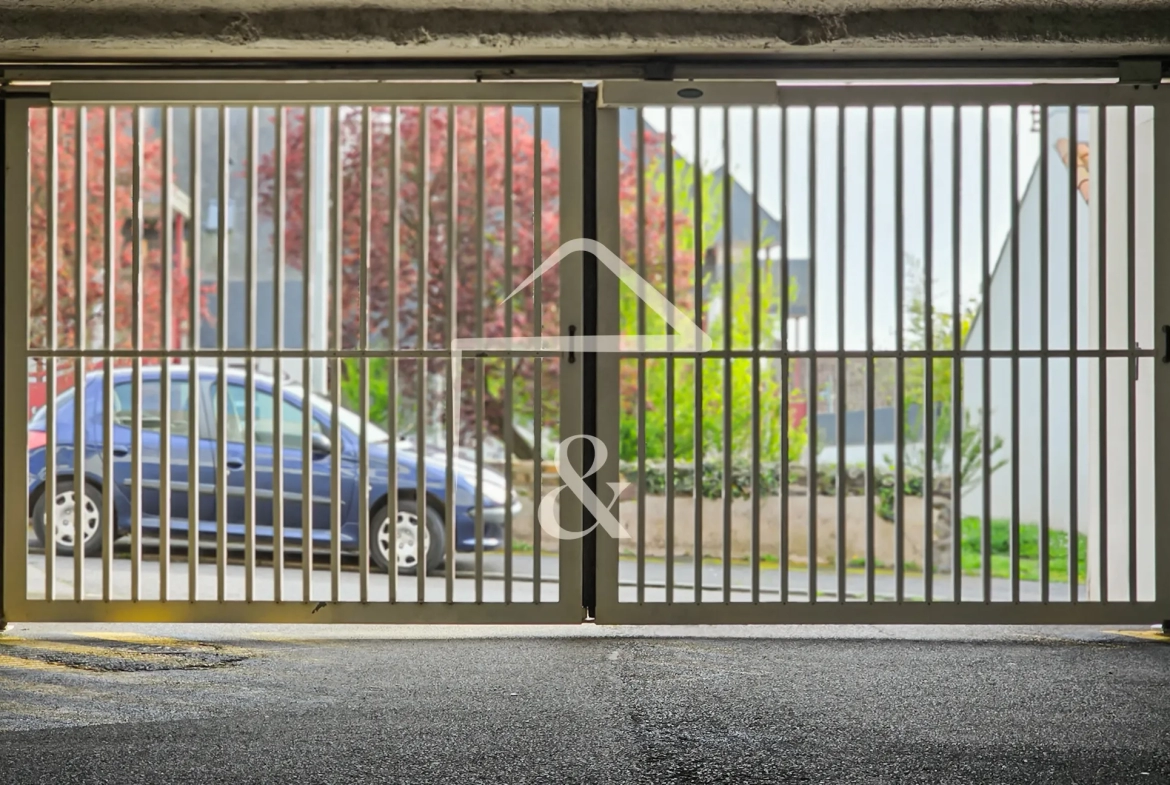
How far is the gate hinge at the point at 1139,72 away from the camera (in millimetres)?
4492

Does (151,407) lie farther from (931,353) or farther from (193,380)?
(931,353)

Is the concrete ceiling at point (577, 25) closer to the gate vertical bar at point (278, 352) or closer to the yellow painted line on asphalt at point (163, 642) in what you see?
the gate vertical bar at point (278, 352)

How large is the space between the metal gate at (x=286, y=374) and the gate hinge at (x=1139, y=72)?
226 centimetres

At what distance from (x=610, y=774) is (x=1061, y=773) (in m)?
1.10

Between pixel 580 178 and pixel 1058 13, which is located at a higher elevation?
pixel 1058 13

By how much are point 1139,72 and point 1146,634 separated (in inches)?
92.4

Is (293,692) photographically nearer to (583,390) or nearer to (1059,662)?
(583,390)

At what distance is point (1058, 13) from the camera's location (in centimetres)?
429

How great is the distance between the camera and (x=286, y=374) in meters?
10.2

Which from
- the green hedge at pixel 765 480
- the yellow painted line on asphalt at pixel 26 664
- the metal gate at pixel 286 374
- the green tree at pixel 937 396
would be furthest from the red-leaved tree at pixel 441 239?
the yellow painted line on asphalt at pixel 26 664

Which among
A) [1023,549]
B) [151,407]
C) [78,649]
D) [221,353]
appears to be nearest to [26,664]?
[78,649]

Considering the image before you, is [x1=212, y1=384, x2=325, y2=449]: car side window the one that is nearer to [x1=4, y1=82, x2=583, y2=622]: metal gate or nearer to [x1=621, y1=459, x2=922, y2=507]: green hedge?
[x1=4, y1=82, x2=583, y2=622]: metal gate

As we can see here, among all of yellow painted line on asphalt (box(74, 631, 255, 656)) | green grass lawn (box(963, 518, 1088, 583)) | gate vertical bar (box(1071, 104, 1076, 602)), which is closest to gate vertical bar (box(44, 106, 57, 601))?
yellow painted line on asphalt (box(74, 631, 255, 656))

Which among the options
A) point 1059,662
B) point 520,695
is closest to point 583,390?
point 520,695
